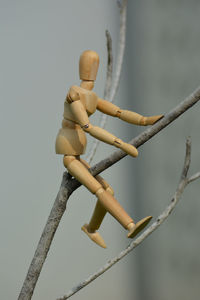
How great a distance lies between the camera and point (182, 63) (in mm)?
1363

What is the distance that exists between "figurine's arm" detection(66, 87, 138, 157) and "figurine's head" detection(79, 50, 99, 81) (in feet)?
0.12

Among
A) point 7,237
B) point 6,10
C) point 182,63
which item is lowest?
point 7,237

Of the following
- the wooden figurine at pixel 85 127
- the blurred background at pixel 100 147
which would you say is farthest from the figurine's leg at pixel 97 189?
the blurred background at pixel 100 147

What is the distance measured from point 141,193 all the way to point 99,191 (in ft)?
2.82

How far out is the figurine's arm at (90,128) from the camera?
22.5 inches

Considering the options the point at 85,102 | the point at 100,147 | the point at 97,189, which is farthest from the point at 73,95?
the point at 100,147

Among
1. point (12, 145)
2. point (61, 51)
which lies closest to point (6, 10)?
point (61, 51)

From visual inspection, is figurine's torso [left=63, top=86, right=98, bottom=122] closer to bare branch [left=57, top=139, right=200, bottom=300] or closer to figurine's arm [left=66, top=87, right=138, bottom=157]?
figurine's arm [left=66, top=87, right=138, bottom=157]

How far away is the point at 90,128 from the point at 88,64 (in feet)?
0.33

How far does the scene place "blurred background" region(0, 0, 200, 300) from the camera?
1.19 metres

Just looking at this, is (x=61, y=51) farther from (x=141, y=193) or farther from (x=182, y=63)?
(x=141, y=193)

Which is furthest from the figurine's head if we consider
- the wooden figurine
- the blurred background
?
the blurred background

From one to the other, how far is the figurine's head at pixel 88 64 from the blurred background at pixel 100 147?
552 millimetres

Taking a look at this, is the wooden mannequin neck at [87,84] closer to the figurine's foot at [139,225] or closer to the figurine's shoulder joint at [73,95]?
the figurine's shoulder joint at [73,95]
